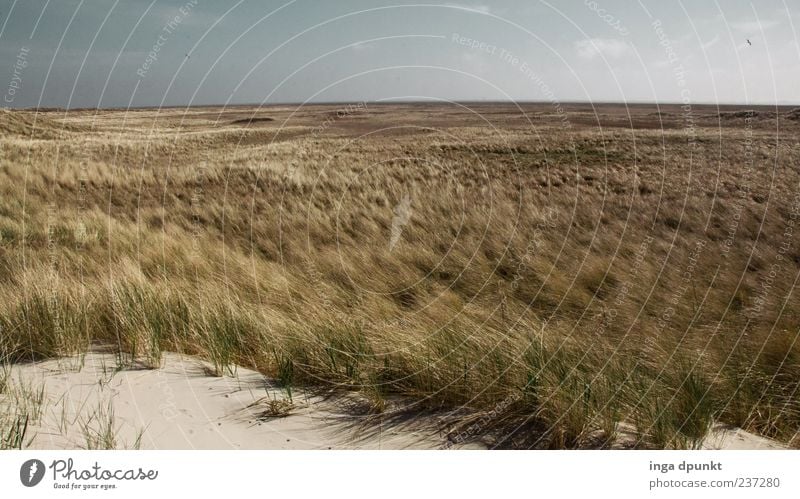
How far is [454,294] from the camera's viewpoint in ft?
20.3

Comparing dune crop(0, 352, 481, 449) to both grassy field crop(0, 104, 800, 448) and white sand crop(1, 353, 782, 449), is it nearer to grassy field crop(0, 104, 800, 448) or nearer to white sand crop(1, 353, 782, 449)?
white sand crop(1, 353, 782, 449)

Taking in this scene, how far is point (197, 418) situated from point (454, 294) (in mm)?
3431

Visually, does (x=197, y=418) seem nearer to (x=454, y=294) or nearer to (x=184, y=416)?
(x=184, y=416)

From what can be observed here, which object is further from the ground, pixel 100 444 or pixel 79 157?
pixel 79 157

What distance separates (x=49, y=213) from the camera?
9266 millimetres

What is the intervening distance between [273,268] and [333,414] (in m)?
3.95

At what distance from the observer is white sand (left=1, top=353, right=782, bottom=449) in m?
3.19

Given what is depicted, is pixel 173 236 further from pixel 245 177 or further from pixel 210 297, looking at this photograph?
pixel 245 177

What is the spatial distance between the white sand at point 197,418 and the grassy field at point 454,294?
0.16m
